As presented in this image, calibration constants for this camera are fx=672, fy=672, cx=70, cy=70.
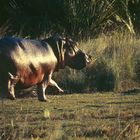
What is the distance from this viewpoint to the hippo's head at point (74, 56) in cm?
1145

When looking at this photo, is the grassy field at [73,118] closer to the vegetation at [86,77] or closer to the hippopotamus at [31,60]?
the vegetation at [86,77]

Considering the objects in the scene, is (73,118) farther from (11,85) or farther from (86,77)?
(86,77)

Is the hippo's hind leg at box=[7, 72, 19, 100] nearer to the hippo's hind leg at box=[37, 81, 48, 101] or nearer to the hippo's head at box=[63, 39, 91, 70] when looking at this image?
the hippo's hind leg at box=[37, 81, 48, 101]

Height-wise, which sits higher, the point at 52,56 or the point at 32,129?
the point at 52,56

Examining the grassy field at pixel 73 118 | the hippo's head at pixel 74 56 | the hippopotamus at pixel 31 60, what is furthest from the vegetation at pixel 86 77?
the hippo's head at pixel 74 56

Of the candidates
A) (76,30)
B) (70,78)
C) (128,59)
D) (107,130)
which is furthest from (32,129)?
(76,30)

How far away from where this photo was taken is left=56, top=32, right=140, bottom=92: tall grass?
13930 mm

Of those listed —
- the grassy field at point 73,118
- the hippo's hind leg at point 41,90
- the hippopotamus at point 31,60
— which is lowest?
the grassy field at point 73,118

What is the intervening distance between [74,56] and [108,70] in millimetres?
3073

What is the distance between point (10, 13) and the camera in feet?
66.9

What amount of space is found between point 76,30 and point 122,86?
19.6ft

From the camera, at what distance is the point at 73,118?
958 centimetres

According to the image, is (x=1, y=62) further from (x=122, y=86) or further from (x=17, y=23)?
(x=17, y=23)

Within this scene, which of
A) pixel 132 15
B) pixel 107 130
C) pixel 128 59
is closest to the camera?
pixel 107 130
